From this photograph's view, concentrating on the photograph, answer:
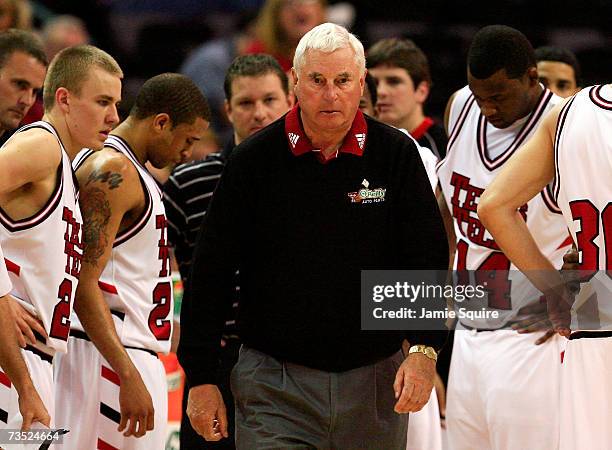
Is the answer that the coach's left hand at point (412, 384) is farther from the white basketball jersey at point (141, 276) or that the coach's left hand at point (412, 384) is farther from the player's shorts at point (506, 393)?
the white basketball jersey at point (141, 276)

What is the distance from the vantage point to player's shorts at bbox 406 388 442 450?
244 inches

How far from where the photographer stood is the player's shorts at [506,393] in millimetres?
5961

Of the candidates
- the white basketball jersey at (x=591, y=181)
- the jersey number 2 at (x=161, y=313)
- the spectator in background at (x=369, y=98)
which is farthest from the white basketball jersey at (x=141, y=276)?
the white basketball jersey at (x=591, y=181)

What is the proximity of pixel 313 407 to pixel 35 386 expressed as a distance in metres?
1.22

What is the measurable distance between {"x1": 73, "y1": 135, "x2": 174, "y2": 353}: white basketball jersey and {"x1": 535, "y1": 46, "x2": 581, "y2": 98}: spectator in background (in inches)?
123

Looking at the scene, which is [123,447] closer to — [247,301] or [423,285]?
[247,301]

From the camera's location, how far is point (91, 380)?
575cm

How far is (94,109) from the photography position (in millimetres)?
5605

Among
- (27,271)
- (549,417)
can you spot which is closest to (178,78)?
(27,271)

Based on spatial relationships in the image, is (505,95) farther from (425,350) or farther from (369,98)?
(425,350)

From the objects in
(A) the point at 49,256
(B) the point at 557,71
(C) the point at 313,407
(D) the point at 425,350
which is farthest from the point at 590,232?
(B) the point at 557,71

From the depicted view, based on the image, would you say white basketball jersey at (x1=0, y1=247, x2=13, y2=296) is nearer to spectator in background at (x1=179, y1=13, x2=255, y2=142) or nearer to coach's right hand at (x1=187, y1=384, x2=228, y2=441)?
coach's right hand at (x1=187, y1=384, x2=228, y2=441)

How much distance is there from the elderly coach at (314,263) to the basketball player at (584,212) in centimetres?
52

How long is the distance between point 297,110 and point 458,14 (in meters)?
8.09
